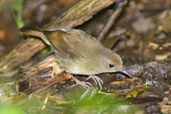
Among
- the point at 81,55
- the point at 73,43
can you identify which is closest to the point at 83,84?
the point at 81,55

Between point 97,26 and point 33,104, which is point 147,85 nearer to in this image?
point 33,104

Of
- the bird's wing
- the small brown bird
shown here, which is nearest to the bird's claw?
the small brown bird

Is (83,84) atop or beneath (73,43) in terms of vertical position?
beneath

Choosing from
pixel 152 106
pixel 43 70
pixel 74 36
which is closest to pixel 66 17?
pixel 74 36

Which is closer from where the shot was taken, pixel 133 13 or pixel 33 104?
pixel 33 104

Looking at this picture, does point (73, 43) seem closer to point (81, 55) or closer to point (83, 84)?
point (81, 55)

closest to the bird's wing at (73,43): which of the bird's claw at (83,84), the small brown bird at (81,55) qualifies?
the small brown bird at (81,55)

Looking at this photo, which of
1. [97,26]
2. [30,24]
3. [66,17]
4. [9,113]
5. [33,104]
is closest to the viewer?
[9,113]

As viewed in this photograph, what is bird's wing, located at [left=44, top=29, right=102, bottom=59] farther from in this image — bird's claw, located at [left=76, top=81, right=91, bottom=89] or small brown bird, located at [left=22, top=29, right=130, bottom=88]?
bird's claw, located at [left=76, top=81, right=91, bottom=89]

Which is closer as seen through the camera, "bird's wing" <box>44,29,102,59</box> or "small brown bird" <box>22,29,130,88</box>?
"small brown bird" <box>22,29,130,88</box>
